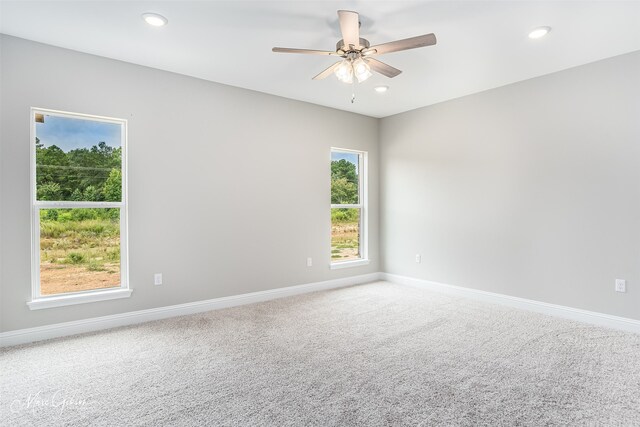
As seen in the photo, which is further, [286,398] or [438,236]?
[438,236]

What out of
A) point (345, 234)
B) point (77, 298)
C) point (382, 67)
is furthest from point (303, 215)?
point (77, 298)

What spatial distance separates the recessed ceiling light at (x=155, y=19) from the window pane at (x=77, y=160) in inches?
49.0

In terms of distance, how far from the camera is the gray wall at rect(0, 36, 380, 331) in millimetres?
2975

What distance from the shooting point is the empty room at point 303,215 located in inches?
90.7

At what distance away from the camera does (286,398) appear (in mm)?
2146

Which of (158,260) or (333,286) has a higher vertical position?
(158,260)

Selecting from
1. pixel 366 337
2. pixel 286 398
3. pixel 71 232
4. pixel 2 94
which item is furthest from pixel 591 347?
pixel 2 94

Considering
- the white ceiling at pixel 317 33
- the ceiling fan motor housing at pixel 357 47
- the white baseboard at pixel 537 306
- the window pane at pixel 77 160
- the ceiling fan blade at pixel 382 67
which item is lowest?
the white baseboard at pixel 537 306

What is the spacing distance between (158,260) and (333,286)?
245cm

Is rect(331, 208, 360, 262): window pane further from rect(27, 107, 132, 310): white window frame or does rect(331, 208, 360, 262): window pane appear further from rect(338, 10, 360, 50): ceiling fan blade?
rect(338, 10, 360, 50): ceiling fan blade

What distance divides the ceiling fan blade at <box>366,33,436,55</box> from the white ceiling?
1.00 feet

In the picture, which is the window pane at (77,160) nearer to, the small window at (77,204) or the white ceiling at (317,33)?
the small window at (77,204)

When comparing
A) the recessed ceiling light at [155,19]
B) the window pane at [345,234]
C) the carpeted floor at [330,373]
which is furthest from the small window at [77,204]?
the window pane at [345,234]

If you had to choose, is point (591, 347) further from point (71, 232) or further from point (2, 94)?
point (2, 94)
